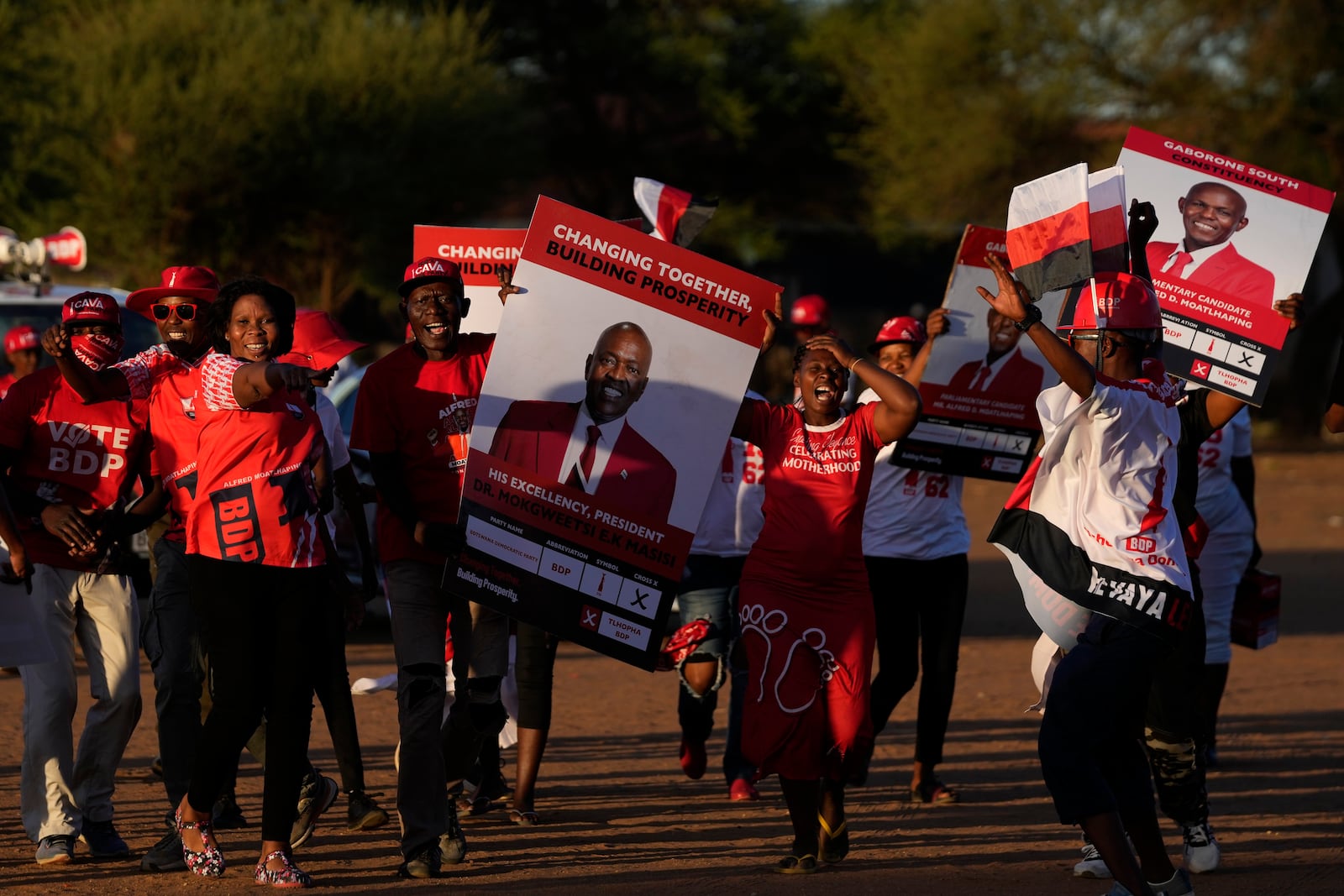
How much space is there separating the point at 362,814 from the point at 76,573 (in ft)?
4.74

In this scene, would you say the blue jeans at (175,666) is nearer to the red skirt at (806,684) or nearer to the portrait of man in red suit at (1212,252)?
the red skirt at (806,684)

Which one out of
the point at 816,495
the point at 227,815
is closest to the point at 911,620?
the point at 816,495

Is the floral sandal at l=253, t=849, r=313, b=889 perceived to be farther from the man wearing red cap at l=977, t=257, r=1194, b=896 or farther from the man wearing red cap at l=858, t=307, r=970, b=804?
the man wearing red cap at l=858, t=307, r=970, b=804

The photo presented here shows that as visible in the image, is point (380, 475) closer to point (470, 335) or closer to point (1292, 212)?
point (470, 335)

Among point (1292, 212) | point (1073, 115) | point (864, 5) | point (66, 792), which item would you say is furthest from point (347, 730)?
point (864, 5)

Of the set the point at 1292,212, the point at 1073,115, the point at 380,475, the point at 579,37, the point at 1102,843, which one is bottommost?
the point at 1102,843

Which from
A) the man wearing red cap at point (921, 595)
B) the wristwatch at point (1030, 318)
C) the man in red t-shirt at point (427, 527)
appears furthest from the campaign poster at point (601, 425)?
the man wearing red cap at point (921, 595)

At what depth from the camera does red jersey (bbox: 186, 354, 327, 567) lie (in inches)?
217

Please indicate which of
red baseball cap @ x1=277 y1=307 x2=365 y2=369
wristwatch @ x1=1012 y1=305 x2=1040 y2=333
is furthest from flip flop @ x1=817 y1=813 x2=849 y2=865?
red baseball cap @ x1=277 y1=307 x2=365 y2=369

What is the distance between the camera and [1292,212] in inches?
252

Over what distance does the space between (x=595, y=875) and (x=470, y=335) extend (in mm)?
2025

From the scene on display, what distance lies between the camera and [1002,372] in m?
7.55

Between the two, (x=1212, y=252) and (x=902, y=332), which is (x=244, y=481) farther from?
(x=1212, y=252)

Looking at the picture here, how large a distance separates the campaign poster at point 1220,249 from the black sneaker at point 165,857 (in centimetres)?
393
